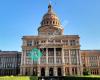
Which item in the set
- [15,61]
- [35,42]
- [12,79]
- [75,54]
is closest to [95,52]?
[75,54]

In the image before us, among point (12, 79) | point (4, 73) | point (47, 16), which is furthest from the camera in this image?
point (47, 16)

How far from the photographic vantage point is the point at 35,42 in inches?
2886

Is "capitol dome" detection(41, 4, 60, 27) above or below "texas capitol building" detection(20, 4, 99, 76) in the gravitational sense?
above

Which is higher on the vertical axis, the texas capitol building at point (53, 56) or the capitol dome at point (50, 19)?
the capitol dome at point (50, 19)

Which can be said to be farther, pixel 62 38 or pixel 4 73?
pixel 4 73

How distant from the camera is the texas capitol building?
68.2 m

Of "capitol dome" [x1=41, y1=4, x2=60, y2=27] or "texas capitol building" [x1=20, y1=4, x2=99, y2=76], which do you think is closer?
"texas capitol building" [x1=20, y1=4, x2=99, y2=76]

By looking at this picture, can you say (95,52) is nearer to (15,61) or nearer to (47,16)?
(47,16)

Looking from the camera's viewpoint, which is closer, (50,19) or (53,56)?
(53,56)

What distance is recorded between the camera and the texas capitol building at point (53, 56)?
6825 cm

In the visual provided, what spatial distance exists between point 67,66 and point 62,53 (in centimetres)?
544

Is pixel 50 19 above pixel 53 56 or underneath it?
above

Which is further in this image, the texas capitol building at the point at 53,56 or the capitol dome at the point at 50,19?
the capitol dome at the point at 50,19

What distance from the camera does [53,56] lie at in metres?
69.6
